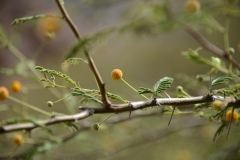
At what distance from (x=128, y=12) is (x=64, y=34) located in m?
0.55

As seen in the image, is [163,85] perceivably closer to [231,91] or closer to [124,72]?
[231,91]

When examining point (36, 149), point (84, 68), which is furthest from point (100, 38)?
point (84, 68)

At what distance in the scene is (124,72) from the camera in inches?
47.7

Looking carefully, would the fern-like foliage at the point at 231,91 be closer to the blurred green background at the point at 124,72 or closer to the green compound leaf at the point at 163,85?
the green compound leaf at the point at 163,85

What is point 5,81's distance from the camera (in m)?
1.04

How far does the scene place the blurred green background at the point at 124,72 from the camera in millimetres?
673

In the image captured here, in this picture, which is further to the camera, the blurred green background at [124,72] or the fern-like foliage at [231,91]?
the blurred green background at [124,72]

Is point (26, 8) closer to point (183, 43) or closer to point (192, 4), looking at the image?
point (183, 43)

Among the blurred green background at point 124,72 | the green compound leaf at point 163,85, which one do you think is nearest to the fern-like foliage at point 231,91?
the green compound leaf at point 163,85

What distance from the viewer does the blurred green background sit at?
67 centimetres

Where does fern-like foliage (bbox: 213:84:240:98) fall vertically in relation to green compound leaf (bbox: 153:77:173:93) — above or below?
below

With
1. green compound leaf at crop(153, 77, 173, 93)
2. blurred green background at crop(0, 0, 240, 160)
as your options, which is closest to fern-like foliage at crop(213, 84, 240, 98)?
green compound leaf at crop(153, 77, 173, 93)

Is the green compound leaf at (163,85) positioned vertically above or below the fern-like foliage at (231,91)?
above

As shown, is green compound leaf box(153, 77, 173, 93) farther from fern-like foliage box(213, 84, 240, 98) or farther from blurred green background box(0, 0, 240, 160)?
blurred green background box(0, 0, 240, 160)
